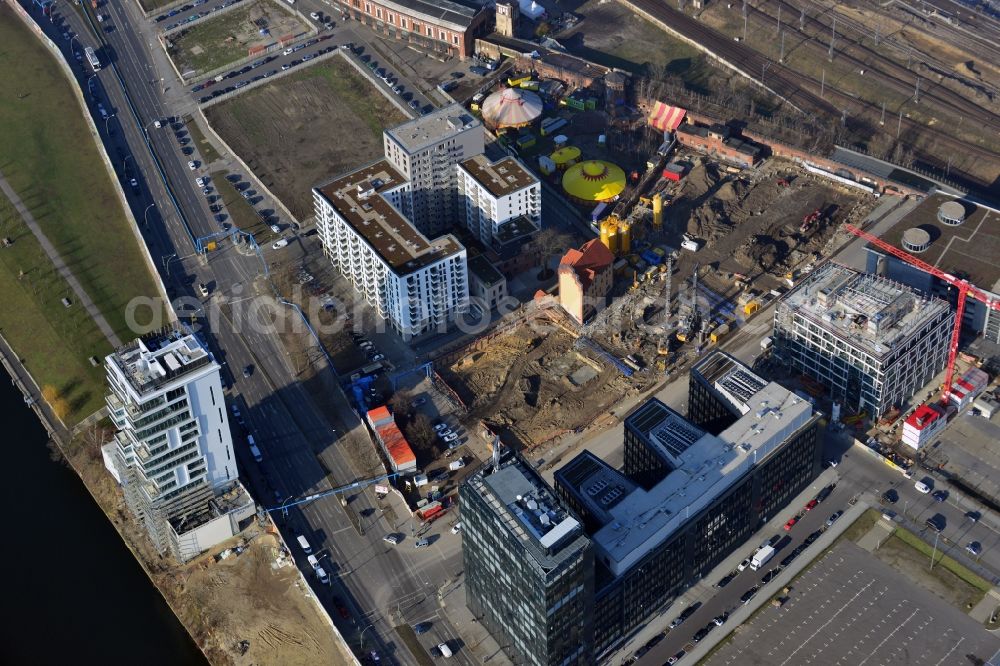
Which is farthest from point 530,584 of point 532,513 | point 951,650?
point 951,650

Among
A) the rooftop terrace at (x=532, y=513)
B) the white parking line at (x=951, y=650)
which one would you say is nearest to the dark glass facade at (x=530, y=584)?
the rooftop terrace at (x=532, y=513)

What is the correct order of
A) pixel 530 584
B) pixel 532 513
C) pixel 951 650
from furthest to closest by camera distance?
pixel 951 650, pixel 532 513, pixel 530 584

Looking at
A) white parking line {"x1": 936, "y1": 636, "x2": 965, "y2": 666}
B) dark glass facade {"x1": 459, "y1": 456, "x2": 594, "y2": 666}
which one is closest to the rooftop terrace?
dark glass facade {"x1": 459, "y1": 456, "x2": 594, "y2": 666}

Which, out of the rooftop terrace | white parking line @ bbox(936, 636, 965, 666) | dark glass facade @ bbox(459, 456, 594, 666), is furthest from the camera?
white parking line @ bbox(936, 636, 965, 666)

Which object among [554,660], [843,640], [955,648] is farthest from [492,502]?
[955,648]

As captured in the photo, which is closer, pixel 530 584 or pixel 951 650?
pixel 530 584

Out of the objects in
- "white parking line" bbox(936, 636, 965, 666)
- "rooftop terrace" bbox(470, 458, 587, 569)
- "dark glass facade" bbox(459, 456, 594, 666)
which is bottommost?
"white parking line" bbox(936, 636, 965, 666)

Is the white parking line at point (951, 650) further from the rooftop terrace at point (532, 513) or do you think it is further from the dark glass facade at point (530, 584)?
the rooftop terrace at point (532, 513)

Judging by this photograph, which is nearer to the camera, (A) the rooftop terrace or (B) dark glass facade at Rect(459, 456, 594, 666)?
(A) the rooftop terrace

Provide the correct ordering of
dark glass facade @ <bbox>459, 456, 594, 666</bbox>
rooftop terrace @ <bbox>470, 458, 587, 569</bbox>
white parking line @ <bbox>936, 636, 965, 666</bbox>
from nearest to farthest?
1. rooftop terrace @ <bbox>470, 458, 587, 569</bbox>
2. dark glass facade @ <bbox>459, 456, 594, 666</bbox>
3. white parking line @ <bbox>936, 636, 965, 666</bbox>

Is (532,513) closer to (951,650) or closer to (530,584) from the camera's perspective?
(530,584)

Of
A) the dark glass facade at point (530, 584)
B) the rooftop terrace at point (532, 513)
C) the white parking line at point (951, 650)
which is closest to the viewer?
the rooftop terrace at point (532, 513)

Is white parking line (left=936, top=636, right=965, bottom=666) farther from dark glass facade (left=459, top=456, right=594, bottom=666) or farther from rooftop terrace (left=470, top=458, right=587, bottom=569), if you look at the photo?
rooftop terrace (left=470, top=458, right=587, bottom=569)
